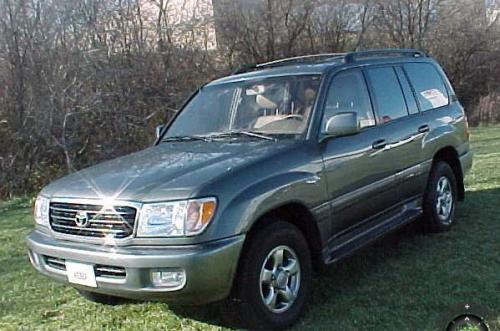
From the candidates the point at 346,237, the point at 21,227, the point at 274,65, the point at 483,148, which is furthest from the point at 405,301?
the point at 483,148

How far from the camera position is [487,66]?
21.7 m

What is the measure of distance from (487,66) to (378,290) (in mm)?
20498

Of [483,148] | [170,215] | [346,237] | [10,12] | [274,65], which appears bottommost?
[483,148]

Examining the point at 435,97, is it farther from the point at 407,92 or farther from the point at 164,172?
the point at 164,172

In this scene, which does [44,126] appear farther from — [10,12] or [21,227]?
[21,227]

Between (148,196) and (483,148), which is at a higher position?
(148,196)

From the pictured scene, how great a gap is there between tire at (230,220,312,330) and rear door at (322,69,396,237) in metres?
0.48

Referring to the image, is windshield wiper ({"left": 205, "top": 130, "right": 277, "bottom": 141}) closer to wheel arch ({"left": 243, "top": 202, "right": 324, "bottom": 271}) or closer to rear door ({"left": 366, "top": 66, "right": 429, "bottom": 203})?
wheel arch ({"left": 243, "top": 202, "right": 324, "bottom": 271})

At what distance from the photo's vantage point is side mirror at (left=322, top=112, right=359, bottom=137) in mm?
3898

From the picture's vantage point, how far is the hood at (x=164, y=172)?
3.16m

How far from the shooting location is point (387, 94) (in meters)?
4.84

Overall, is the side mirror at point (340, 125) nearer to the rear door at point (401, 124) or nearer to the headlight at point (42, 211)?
the rear door at point (401, 124)

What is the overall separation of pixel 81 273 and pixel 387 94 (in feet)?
10.2

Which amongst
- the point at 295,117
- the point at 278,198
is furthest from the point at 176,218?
the point at 295,117
